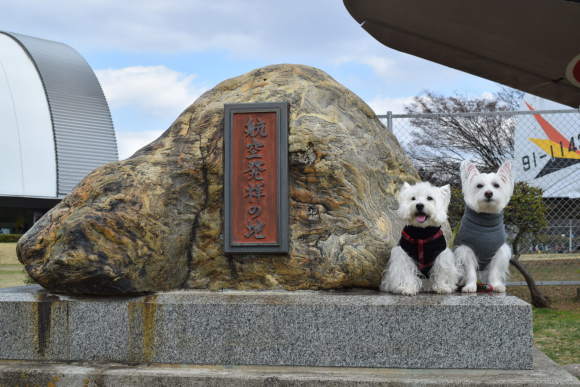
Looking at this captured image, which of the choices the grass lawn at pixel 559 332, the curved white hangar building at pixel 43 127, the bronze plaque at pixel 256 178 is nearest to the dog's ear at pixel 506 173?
the bronze plaque at pixel 256 178

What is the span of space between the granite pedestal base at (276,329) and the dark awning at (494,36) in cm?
173

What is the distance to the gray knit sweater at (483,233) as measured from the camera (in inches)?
178

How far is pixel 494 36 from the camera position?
2990 millimetres

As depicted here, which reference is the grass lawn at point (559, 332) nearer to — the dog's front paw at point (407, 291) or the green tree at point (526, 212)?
the green tree at point (526, 212)

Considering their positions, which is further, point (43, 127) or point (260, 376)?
point (43, 127)

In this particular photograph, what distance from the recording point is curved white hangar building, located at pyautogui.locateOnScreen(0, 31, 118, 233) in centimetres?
3086

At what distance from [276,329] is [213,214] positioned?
121cm

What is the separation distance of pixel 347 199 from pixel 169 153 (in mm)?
1606

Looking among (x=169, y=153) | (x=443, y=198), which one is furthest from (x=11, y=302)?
(x=443, y=198)

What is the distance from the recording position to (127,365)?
14.7ft

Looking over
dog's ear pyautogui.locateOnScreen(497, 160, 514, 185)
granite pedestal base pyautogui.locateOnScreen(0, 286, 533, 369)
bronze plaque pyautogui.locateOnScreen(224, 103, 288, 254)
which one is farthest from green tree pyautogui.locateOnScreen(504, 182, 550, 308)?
bronze plaque pyautogui.locateOnScreen(224, 103, 288, 254)

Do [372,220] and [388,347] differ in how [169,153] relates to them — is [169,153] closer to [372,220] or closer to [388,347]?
[372,220]

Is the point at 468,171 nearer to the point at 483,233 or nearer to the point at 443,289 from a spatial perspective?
the point at 483,233

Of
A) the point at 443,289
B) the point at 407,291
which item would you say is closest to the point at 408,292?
the point at 407,291
